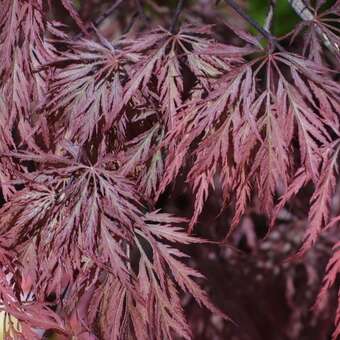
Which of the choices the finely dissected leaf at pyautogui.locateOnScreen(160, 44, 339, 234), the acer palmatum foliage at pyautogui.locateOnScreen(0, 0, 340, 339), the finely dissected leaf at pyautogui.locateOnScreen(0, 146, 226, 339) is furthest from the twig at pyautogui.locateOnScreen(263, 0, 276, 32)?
the finely dissected leaf at pyautogui.locateOnScreen(0, 146, 226, 339)

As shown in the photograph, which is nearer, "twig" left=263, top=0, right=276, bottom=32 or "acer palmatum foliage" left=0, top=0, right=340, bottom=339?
"acer palmatum foliage" left=0, top=0, right=340, bottom=339

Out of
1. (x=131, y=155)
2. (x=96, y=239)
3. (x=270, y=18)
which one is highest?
(x=270, y=18)

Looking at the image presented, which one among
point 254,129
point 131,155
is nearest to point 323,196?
point 254,129

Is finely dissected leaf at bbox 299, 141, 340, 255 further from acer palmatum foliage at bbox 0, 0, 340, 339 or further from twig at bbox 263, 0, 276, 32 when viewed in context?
twig at bbox 263, 0, 276, 32

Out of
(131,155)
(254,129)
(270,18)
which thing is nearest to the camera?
(254,129)

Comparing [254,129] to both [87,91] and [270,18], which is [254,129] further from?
[270,18]

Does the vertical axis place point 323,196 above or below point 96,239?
above

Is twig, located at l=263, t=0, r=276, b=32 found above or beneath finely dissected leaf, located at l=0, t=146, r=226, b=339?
above

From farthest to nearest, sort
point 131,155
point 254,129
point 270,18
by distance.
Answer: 1. point 270,18
2. point 131,155
3. point 254,129

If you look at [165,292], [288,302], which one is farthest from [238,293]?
[165,292]
